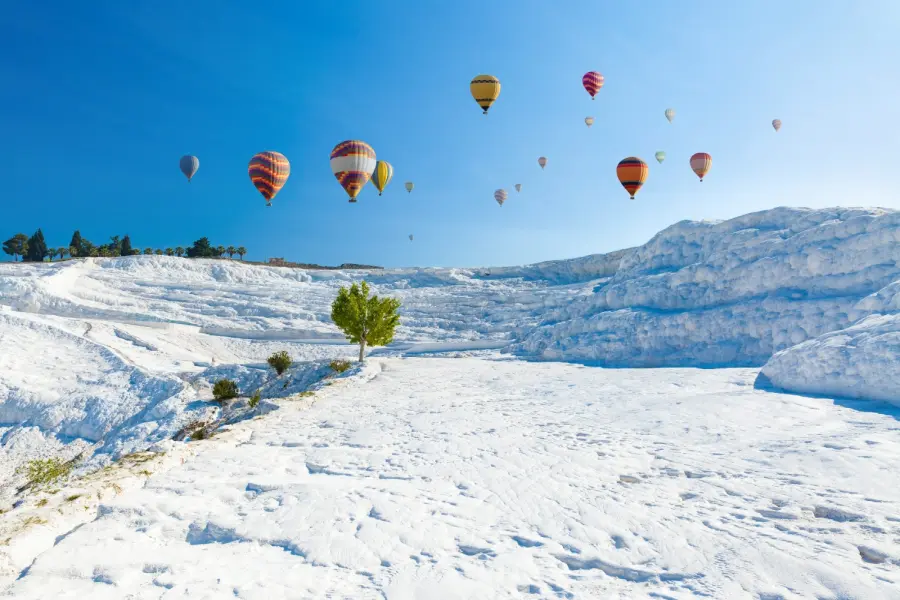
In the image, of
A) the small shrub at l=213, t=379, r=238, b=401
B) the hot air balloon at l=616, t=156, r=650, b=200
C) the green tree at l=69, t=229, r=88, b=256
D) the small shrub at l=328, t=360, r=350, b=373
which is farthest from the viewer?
the green tree at l=69, t=229, r=88, b=256

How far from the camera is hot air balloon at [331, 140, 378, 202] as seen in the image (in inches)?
1243

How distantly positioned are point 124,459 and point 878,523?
10195mm

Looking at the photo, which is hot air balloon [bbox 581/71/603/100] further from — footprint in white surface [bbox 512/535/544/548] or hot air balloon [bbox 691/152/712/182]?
footprint in white surface [bbox 512/535/544/548]

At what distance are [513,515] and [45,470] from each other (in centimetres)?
2069

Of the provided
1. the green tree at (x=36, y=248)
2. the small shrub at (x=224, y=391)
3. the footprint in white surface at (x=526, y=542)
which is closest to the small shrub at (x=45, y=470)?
the small shrub at (x=224, y=391)

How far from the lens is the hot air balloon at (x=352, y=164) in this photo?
31562 mm

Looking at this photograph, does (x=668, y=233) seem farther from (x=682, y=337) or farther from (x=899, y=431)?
(x=899, y=431)

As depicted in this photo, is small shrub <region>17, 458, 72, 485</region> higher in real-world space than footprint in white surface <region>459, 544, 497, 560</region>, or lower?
lower

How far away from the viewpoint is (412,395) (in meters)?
16.7

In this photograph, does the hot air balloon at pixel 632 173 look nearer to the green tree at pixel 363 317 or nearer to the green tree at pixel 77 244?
the green tree at pixel 363 317

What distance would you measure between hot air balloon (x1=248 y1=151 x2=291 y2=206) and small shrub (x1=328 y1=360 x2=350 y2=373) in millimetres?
12183

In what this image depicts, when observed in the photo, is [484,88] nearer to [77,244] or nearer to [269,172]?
[269,172]

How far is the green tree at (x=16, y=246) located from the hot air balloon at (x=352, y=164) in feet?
267

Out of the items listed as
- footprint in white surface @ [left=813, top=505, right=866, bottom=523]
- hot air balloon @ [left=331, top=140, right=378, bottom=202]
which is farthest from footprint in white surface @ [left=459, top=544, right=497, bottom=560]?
hot air balloon @ [left=331, top=140, right=378, bottom=202]
